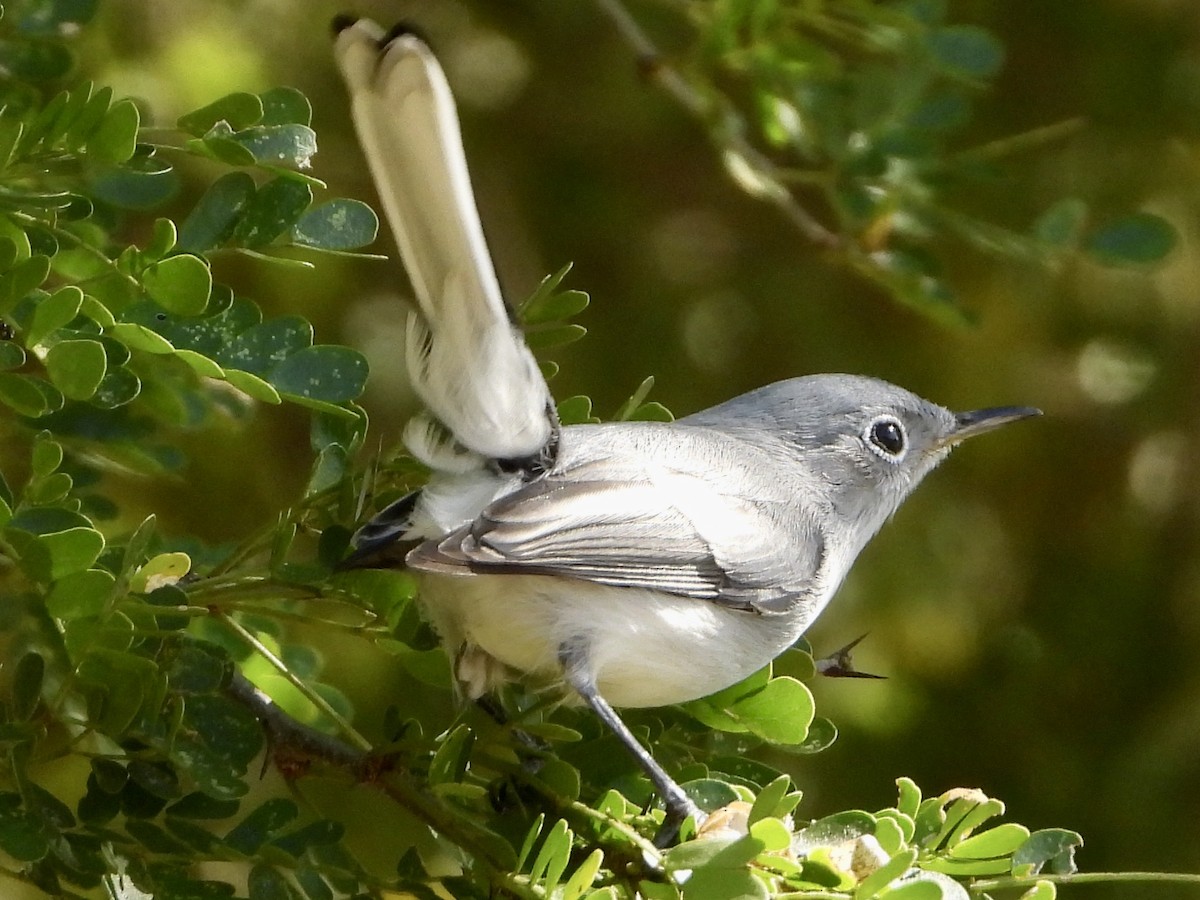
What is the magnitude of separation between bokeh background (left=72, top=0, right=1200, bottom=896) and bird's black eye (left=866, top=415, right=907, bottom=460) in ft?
2.66

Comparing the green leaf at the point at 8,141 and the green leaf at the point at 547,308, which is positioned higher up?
the green leaf at the point at 8,141

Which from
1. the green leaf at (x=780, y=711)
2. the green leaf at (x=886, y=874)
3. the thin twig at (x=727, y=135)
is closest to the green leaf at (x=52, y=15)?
the thin twig at (x=727, y=135)

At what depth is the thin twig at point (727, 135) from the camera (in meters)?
2.82

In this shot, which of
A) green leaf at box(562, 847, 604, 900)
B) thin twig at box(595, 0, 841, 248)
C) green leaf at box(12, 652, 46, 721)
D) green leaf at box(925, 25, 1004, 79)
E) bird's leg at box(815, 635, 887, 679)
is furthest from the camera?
thin twig at box(595, 0, 841, 248)

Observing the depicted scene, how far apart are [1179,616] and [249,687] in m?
2.58

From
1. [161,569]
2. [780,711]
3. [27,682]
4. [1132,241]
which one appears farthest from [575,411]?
[1132,241]

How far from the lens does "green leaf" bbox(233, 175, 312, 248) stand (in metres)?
1.86

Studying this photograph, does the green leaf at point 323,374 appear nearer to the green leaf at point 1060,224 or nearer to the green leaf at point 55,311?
the green leaf at point 55,311

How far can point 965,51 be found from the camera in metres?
2.74

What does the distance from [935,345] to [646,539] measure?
205cm

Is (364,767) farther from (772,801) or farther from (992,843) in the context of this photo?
(992,843)

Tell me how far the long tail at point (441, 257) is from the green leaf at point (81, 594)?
0.57m

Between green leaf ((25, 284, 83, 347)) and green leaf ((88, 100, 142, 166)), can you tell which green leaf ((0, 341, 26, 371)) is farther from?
green leaf ((88, 100, 142, 166))

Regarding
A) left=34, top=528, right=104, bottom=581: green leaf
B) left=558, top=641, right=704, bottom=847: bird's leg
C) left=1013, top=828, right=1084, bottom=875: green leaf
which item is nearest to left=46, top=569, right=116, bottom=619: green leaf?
left=34, top=528, right=104, bottom=581: green leaf
